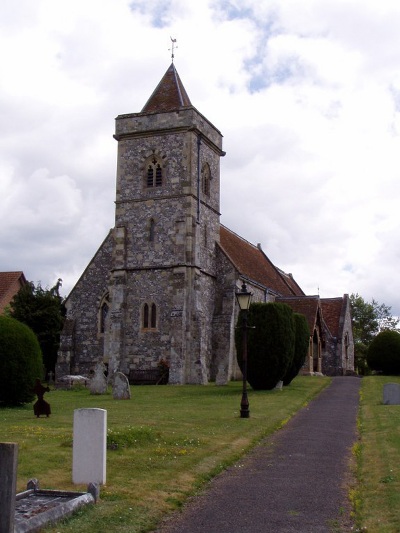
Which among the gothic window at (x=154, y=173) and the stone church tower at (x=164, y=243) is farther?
the gothic window at (x=154, y=173)

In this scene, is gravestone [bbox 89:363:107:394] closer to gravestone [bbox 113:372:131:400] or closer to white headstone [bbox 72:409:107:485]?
gravestone [bbox 113:372:131:400]

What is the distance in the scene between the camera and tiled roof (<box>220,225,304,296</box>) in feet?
142

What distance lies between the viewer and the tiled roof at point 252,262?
4338 cm

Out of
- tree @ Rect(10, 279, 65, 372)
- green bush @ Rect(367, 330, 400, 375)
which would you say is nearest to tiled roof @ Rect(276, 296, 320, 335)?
green bush @ Rect(367, 330, 400, 375)

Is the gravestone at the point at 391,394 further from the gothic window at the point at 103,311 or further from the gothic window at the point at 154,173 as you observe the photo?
the gothic window at the point at 103,311

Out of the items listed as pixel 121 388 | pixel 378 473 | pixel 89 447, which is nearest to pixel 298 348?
pixel 121 388

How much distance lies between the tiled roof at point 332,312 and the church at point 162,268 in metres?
12.0

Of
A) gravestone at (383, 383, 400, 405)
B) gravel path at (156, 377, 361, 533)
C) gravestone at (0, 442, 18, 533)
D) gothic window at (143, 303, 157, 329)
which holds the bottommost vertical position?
gravel path at (156, 377, 361, 533)

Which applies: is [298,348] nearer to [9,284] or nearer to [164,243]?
[164,243]

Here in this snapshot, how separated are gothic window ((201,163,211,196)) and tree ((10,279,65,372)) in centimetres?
1144

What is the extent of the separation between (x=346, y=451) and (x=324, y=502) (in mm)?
4675

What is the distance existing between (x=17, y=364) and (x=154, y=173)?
19.5 m

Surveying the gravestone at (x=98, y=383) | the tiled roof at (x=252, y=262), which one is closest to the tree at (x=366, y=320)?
the tiled roof at (x=252, y=262)

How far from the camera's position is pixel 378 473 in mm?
11250
